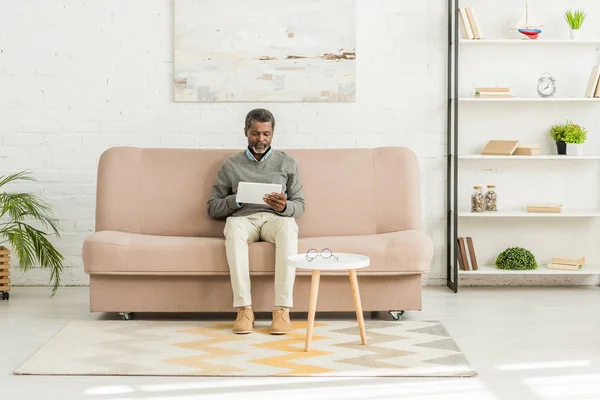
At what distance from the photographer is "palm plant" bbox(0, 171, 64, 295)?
4605 mm

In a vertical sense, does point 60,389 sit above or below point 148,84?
below

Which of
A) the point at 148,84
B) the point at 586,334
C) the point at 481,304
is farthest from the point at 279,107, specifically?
the point at 586,334

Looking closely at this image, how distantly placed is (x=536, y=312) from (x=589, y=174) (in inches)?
52.5

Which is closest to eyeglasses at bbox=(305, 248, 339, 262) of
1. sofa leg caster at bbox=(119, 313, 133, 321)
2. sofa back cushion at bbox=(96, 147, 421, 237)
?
sofa back cushion at bbox=(96, 147, 421, 237)

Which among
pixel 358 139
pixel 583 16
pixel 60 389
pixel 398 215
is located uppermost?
pixel 583 16

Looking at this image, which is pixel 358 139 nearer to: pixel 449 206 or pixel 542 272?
pixel 449 206

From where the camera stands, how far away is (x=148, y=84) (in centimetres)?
522

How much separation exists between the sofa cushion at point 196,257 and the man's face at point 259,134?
0.55m

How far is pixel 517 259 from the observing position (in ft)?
16.6

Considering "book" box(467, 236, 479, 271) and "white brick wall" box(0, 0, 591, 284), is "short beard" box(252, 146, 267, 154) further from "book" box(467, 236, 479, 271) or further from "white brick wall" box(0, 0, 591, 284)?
"book" box(467, 236, 479, 271)

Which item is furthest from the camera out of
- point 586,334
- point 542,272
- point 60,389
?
point 542,272

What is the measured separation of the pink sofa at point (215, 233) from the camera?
406 centimetres

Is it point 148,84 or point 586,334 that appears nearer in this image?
point 586,334

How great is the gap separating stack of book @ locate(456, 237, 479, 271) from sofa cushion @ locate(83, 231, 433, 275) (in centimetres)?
105
